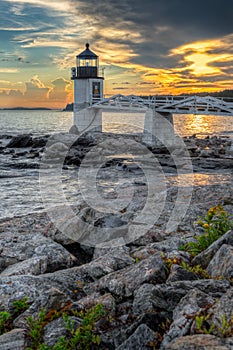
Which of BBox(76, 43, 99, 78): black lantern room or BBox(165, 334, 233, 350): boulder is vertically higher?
BBox(76, 43, 99, 78): black lantern room

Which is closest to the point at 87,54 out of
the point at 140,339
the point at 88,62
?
the point at 88,62

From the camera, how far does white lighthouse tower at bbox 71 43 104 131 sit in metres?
41.6

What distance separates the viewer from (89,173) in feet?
73.4

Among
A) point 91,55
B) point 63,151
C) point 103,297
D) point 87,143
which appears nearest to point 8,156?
point 63,151

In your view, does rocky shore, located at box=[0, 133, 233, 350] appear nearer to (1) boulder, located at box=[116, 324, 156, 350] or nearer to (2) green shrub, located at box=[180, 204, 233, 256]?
(1) boulder, located at box=[116, 324, 156, 350]

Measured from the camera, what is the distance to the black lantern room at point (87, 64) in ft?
138

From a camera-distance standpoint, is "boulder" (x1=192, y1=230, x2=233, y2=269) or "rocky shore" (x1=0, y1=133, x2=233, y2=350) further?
"boulder" (x1=192, y1=230, x2=233, y2=269)

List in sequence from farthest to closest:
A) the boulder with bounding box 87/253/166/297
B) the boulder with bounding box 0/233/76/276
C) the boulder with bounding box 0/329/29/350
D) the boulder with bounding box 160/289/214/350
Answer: the boulder with bounding box 0/233/76/276 < the boulder with bounding box 87/253/166/297 < the boulder with bounding box 0/329/29/350 < the boulder with bounding box 160/289/214/350

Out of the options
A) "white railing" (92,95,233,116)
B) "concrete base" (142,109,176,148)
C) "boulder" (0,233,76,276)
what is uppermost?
"white railing" (92,95,233,116)

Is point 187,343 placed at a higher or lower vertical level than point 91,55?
lower

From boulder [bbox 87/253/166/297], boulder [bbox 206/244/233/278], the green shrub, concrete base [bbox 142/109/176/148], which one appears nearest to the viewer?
boulder [bbox 206/244/233/278]

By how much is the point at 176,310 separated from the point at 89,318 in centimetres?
100

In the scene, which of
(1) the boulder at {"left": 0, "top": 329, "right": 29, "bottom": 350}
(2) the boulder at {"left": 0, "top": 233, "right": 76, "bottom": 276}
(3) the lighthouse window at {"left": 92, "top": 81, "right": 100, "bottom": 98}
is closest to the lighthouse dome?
(3) the lighthouse window at {"left": 92, "top": 81, "right": 100, "bottom": 98}

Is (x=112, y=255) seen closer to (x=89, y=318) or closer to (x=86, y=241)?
(x=86, y=241)
